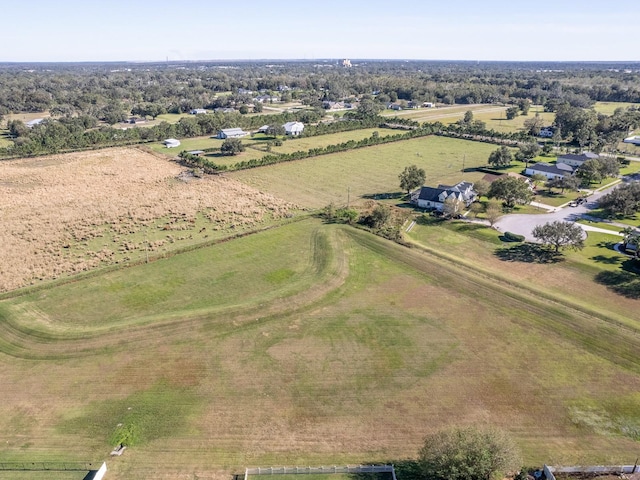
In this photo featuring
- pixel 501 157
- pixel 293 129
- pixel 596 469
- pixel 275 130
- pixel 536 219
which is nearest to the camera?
pixel 596 469

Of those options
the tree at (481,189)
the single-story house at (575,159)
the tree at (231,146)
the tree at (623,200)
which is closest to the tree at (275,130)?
the tree at (231,146)

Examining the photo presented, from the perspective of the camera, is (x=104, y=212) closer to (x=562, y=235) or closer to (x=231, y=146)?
(x=231, y=146)

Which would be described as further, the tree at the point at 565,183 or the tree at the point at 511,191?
the tree at the point at 565,183

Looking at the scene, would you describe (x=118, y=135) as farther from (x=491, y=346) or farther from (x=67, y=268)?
(x=491, y=346)

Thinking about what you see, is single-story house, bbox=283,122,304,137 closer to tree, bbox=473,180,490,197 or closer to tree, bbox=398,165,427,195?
tree, bbox=398,165,427,195

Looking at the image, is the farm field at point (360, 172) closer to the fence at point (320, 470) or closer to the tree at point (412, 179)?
the tree at point (412, 179)

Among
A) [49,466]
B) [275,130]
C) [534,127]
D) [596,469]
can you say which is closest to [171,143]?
[275,130]
